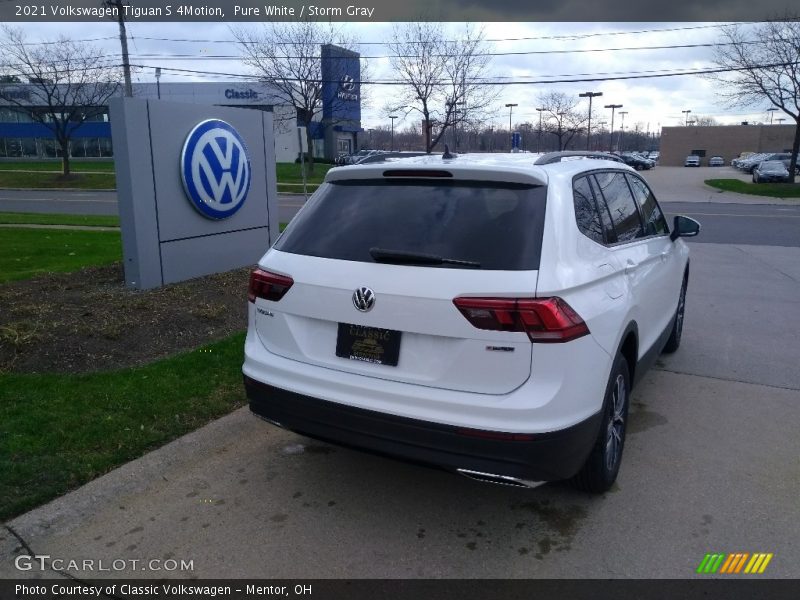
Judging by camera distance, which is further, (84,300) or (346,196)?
(84,300)

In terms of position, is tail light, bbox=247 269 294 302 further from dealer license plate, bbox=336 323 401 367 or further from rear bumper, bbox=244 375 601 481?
rear bumper, bbox=244 375 601 481

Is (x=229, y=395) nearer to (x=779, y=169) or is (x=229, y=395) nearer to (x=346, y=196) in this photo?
(x=346, y=196)

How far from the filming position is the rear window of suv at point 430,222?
304 centimetres

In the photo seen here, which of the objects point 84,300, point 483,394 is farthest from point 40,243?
point 483,394

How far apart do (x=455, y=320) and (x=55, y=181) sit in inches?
1663

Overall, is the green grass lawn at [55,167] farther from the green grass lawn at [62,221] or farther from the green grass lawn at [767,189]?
the green grass lawn at [767,189]

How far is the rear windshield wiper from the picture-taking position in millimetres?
3008

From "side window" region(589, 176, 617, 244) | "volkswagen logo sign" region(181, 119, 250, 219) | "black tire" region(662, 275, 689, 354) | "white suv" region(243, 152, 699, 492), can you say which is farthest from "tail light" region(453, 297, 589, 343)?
"volkswagen logo sign" region(181, 119, 250, 219)

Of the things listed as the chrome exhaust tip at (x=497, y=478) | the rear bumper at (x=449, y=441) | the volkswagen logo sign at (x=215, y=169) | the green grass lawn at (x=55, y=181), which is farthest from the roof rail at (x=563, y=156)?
the green grass lawn at (x=55, y=181)

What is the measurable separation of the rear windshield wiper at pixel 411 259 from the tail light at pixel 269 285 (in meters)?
0.52

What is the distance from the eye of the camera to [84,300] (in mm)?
7016

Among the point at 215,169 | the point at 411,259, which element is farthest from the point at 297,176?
the point at 411,259
